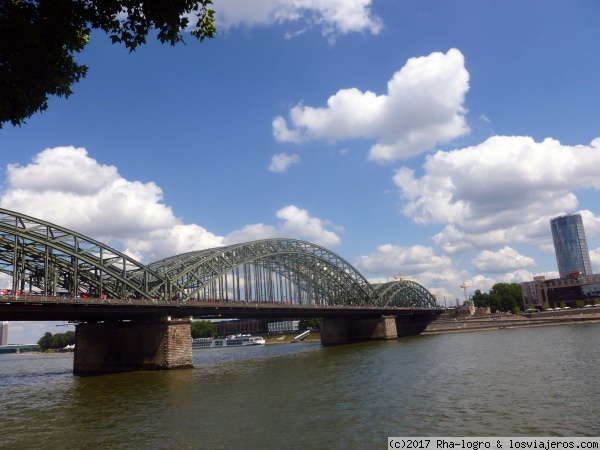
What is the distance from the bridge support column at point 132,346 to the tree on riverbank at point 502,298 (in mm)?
161822

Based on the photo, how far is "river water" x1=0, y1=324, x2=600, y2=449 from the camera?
20453 mm

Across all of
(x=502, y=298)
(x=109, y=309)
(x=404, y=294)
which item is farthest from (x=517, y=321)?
(x=109, y=309)

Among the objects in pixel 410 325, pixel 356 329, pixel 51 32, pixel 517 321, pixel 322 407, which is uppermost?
pixel 51 32

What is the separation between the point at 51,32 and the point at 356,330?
111533 millimetres

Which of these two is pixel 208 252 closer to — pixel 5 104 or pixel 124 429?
pixel 124 429

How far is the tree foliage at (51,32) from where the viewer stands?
40.6 ft

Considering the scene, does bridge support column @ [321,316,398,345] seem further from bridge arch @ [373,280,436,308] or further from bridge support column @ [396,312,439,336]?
bridge arch @ [373,280,436,308]

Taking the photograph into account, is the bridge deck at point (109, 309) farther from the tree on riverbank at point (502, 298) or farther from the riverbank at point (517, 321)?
the tree on riverbank at point (502, 298)

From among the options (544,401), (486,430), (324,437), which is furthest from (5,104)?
(544,401)

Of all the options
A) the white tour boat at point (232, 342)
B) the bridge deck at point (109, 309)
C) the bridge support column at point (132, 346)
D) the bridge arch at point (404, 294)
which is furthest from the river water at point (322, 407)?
the white tour boat at point (232, 342)

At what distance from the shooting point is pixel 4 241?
51.2m

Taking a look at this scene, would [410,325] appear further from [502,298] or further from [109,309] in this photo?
[109,309]

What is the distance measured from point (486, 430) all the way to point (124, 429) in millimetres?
18344

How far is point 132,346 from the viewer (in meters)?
60.0
